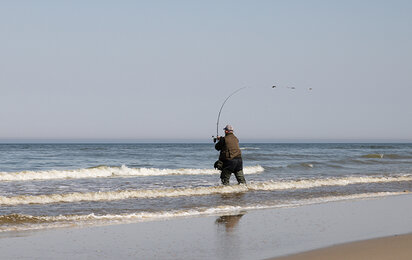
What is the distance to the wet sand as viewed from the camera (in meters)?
6.03

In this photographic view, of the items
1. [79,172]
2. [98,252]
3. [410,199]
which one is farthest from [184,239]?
[79,172]

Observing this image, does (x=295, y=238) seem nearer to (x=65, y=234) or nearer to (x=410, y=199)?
(x=65, y=234)

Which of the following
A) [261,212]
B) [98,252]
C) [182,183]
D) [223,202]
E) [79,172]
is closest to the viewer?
[98,252]

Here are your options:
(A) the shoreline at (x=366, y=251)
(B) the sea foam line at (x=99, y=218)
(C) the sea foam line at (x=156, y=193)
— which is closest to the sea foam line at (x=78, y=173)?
(C) the sea foam line at (x=156, y=193)

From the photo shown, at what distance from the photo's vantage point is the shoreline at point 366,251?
18.8 ft

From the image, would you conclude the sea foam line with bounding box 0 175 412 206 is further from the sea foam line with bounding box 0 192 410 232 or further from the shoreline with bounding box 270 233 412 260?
the shoreline with bounding box 270 233 412 260

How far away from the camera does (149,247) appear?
20.9ft

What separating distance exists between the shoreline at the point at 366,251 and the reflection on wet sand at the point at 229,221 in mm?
1844

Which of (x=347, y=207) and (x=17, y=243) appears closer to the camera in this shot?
(x=17, y=243)

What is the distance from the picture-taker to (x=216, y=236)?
709 cm

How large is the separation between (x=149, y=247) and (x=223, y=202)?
508 centimetres

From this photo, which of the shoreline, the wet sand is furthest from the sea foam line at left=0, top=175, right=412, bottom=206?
the shoreline

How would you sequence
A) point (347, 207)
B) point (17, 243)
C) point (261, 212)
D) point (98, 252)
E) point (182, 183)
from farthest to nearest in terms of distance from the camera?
point (182, 183) → point (347, 207) → point (261, 212) → point (17, 243) → point (98, 252)

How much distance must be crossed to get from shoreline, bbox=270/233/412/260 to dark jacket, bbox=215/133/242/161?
6.84 metres
